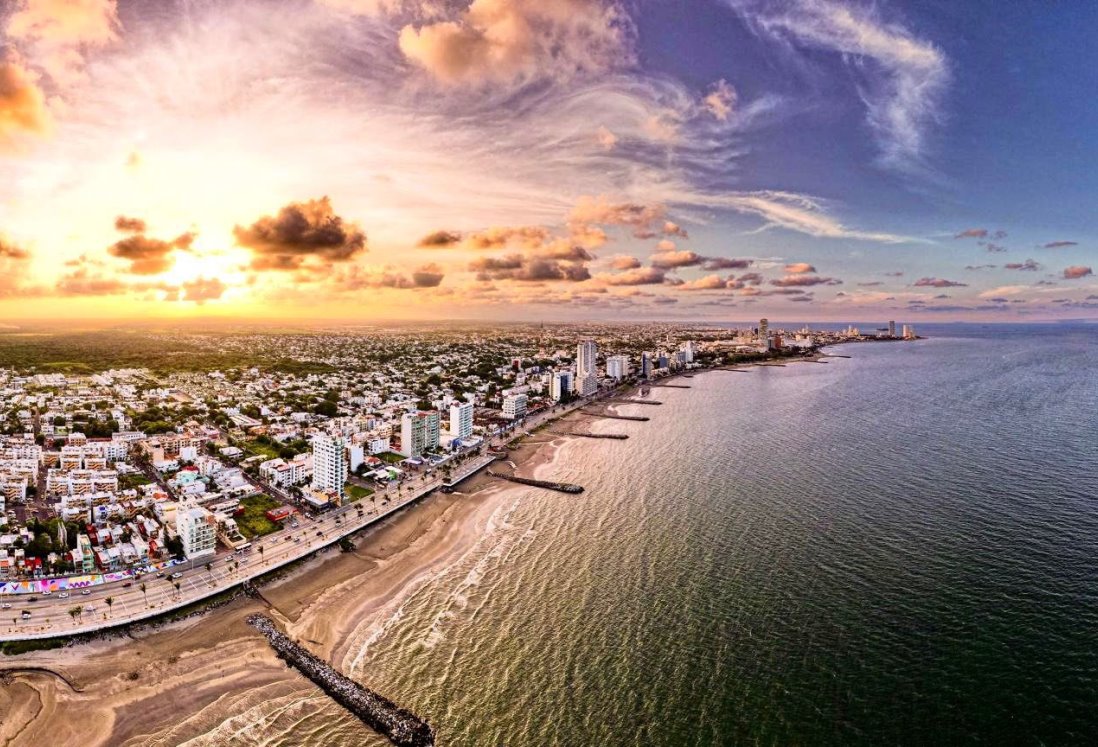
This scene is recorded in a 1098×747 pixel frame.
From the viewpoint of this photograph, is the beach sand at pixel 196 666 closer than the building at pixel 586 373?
Yes

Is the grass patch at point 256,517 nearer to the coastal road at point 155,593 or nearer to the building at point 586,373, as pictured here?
the coastal road at point 155,593

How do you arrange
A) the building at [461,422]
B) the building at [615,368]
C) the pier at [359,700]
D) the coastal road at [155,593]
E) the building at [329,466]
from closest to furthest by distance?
the pier at [359,700] < the coastal road at [155,593] < the building at [329,466] < the building at [461,422] < the building at [615,368]

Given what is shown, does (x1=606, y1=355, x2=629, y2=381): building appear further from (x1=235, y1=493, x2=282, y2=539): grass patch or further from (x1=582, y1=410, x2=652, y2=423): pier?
(x1=235, y1=493, x2=282, y2=539): grass patch

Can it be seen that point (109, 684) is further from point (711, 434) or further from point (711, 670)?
point (711, 434)

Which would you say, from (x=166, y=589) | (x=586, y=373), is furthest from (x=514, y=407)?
(x=166, y=589)

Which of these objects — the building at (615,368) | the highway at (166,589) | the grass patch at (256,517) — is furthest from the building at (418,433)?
the building at (615,368)

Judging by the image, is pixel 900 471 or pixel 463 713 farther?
pixel 900 471

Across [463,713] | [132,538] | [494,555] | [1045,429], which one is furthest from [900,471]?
[132,538]

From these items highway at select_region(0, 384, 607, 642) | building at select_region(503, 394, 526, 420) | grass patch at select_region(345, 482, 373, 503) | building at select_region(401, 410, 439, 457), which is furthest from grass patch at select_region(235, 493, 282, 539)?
building at select_region(503, 394, 526, 420)
